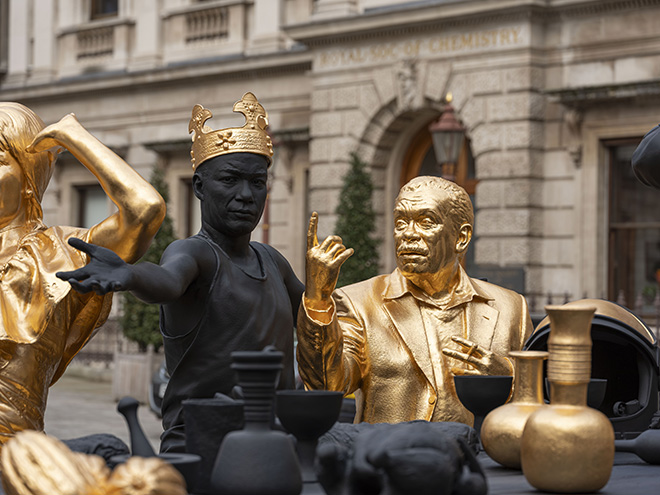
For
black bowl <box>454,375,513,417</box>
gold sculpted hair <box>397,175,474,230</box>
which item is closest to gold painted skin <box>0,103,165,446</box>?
gold sculpted hair <box>397,175,474,230</box>

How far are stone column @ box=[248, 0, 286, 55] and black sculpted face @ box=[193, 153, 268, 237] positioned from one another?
17.0 m

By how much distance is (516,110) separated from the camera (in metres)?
17.0

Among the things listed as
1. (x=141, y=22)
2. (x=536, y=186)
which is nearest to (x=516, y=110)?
(x=536, y=186)

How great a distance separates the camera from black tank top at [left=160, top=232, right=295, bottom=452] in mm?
3824

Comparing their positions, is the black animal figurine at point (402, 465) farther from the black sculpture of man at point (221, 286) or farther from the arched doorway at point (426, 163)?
the arched doorway at point (426, 163)

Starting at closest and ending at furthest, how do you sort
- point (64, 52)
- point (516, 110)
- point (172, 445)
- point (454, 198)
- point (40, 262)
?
1. point (172, 445)
2. point (40, 262)
3. point (454, 198)
4. point (516, 110)
5. point (64, 52)

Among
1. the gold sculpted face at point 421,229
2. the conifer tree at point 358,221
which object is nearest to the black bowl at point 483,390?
the gold sculpted face at point 421,229

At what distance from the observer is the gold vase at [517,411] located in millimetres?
3584

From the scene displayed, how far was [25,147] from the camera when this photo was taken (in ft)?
14.1

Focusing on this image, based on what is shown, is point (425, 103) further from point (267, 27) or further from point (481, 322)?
point (481, 322)

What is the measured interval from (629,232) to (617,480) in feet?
45.2

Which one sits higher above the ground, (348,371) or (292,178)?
(292,178)

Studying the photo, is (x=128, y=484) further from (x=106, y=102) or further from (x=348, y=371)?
(x=106, y=102)

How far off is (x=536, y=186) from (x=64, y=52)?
1122 cm
